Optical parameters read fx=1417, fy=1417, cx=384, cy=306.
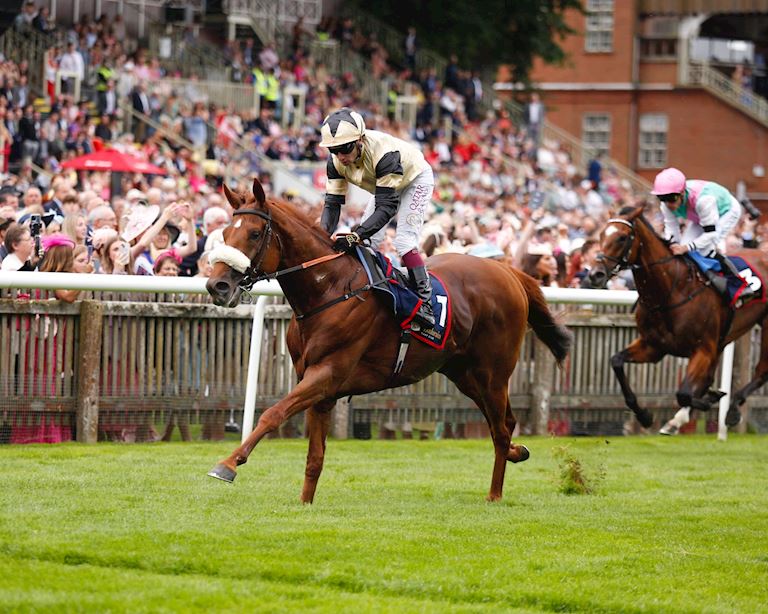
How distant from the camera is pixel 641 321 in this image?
37.8 ft

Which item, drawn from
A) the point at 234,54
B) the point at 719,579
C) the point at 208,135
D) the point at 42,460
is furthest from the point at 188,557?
the point at 234,54

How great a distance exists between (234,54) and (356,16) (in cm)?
535

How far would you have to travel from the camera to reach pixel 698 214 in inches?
450

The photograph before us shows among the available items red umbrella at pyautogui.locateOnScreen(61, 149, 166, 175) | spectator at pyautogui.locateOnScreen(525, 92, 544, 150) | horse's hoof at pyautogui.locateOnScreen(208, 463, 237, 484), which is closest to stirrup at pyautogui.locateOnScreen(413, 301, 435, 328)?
horse's hoof at pyautogui.locateOnScreen(208, 463, 237, 484)

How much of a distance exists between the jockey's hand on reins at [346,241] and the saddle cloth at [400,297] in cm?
A: 10

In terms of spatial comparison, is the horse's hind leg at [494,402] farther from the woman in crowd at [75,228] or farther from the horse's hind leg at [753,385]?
the woman in crowd at [75,228]

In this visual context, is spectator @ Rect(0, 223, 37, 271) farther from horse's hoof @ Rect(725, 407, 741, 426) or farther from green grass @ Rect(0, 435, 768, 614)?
horse's hoof @ Rect(725, 407, 741, 426)

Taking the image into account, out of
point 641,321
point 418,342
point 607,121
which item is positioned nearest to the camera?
point 418,342

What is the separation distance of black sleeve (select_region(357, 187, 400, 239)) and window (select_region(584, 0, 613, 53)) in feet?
127

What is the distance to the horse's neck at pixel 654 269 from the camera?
11.3 m

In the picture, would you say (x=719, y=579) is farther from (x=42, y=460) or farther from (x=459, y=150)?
(x=459, y=150)

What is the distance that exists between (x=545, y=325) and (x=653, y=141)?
36.6 meters

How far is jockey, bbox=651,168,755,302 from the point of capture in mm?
→ 11242

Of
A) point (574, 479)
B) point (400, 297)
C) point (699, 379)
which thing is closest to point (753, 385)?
point (699, 379)
